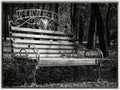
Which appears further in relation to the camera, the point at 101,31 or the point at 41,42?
the point at 101,31

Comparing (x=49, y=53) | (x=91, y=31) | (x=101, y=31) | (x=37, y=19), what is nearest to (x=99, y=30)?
(x=101, y=31)

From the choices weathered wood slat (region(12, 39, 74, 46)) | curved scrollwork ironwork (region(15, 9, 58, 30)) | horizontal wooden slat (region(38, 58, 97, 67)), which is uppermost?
curved scrollwork ironwork (region(15, 9, 58, 30))

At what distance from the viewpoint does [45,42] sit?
22.5 ft

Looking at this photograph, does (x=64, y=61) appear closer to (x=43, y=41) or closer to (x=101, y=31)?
(x=43, y=41)

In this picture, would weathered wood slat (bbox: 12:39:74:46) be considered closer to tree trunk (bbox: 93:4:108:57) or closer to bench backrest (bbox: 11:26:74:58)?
bench backrest (bbox: 11:26:74:58)

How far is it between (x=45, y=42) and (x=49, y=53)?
0.27 meters

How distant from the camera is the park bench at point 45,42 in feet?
21.1

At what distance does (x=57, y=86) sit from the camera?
249 inches

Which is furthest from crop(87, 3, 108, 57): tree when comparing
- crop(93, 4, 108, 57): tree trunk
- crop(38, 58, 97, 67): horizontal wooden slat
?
crop(38, 58, 97, 67): horizontal wooden slat

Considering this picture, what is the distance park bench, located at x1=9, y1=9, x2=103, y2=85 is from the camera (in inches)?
254

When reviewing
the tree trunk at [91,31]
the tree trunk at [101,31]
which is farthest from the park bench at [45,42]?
the tree trunk at [101,31]

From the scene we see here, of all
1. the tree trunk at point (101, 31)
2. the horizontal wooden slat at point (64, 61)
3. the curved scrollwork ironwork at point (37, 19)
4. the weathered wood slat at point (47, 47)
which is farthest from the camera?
the tree trunk at point (101, 31)

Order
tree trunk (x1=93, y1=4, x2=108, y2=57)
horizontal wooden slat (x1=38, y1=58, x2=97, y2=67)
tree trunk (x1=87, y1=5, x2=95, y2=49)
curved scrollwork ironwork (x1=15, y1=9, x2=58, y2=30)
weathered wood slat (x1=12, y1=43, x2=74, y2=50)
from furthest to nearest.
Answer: tree trunk (x1=93, y1=4, x2=108, y2=57) < tree trunk (x1=87, y1=5, x2=95, y2=49) < curved scrollwork ironwork (x1=15, y1=9, x2=58, y2=30) < weathered wood slat (x1=12, y1=43, x2=74, y2=50) < horizontal wooden slat (x1=38, y1=58, x2=97, y2=67)

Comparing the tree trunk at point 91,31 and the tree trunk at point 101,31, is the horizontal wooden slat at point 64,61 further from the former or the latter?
the tree trunk at point 101,31
